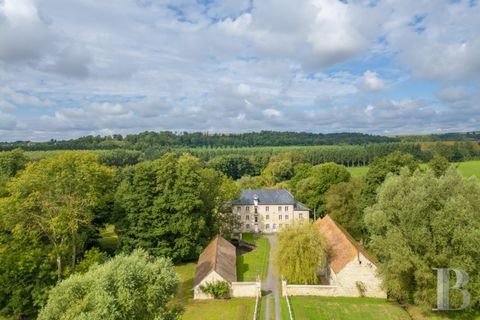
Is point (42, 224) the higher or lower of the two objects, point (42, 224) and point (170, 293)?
the higher

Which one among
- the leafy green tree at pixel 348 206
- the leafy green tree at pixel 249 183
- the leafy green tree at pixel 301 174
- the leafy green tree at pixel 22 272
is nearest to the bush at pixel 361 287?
the leafy green tree at pixel 348 206

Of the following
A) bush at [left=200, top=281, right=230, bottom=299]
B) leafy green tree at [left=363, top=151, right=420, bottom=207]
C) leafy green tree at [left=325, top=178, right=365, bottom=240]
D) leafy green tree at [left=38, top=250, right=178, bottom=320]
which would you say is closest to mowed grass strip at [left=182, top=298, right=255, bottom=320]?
bush at [left=200, top=281, right=230, bottom=299]

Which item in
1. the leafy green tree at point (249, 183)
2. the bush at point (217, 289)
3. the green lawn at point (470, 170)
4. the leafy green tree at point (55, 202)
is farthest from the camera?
the leafy green tree at point (249, 183)

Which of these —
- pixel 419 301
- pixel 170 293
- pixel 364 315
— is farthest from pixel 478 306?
pixel 170 293

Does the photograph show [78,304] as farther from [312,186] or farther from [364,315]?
[312,186]

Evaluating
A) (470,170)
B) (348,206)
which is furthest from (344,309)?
(470,170)

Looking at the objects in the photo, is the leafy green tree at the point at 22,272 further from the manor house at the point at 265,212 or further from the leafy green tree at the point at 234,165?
the leafy green tree at the point at 234,165
